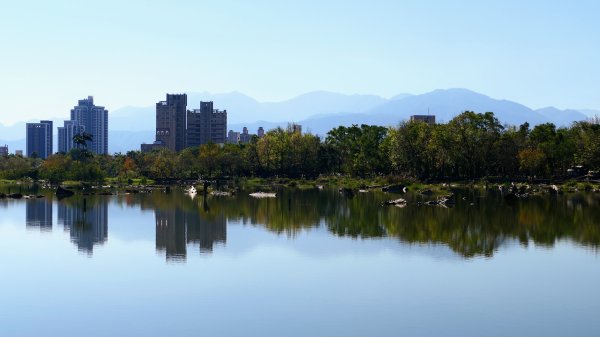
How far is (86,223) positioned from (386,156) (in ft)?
224

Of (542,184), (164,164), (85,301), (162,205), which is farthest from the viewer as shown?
(164,164)

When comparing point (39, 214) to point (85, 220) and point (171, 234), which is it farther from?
point (171, 234)

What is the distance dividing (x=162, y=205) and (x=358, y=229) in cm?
2902

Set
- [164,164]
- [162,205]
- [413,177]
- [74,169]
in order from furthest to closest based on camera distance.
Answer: [164,164] → [74,169] → [413,177] → [162,205]

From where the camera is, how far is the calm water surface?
23672 millimetres

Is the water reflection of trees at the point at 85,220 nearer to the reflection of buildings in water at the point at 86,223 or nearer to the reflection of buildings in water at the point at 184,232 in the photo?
the reflection of buildings in water at the point at 86,223

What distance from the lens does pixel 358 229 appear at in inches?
1945

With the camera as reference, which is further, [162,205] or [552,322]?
[162,205]

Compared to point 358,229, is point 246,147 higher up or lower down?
higher up

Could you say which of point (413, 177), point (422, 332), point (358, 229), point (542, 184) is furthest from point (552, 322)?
point (413, 177)

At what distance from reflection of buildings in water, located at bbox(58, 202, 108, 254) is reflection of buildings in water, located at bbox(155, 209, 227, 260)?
13.3 ft

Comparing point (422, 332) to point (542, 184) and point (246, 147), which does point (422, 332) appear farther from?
point (246, 147)

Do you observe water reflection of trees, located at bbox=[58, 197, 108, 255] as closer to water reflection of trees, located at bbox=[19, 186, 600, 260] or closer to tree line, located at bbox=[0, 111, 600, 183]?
water reflection of trees, located at bbox=[19, 186, 600, 260]

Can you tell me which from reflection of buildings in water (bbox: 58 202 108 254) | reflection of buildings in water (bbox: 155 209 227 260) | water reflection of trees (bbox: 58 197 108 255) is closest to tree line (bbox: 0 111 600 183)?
water reflection of trees (bbox: 58 197 108 255)
